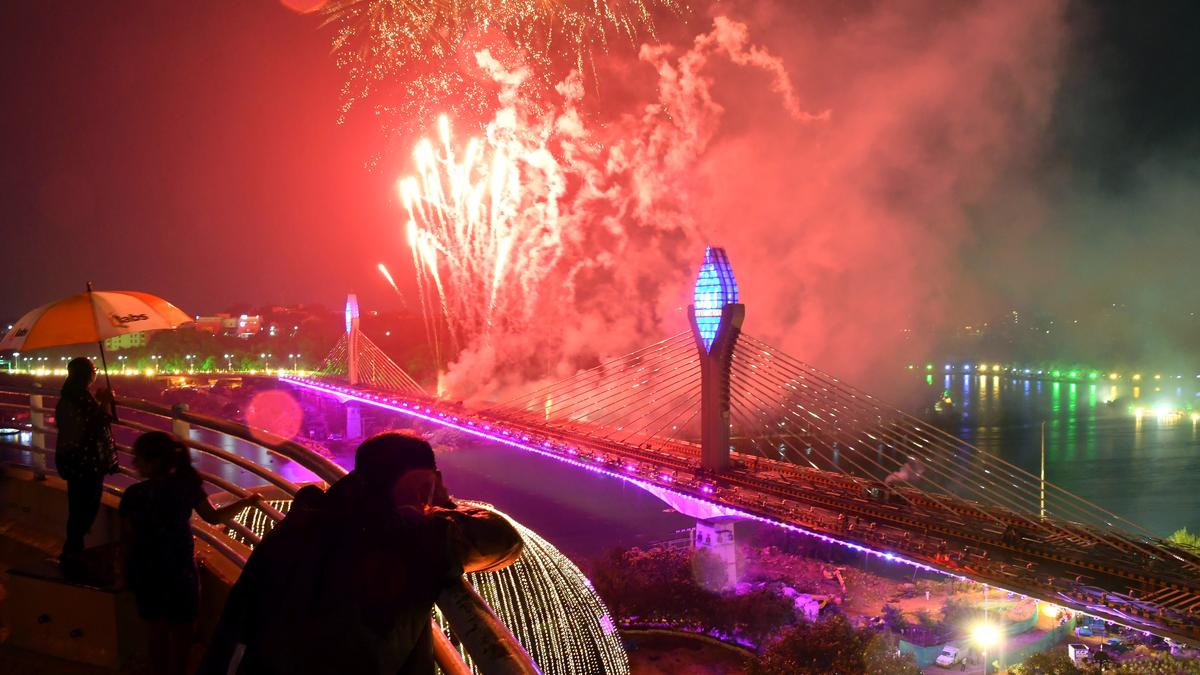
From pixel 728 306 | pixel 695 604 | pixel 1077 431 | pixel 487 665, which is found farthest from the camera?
pixel 1077 431

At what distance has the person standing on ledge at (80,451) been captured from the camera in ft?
10.5

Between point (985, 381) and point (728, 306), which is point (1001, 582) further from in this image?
point (985, 381)

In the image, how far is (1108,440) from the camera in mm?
45250

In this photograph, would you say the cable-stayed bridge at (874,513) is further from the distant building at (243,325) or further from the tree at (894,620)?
the distant building at (243,325)

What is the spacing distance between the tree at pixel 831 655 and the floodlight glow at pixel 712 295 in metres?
7.61

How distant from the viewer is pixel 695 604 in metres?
18.5

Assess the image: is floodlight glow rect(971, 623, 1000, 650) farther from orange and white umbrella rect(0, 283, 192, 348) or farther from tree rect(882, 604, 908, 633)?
orange and white umbrella rect(0, 283, 192, 348)

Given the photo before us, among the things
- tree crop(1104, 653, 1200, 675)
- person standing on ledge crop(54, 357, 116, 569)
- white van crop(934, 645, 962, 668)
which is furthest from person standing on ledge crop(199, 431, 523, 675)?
white van crop(934, 645, 962, 668)

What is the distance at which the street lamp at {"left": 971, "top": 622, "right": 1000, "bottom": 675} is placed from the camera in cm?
1634

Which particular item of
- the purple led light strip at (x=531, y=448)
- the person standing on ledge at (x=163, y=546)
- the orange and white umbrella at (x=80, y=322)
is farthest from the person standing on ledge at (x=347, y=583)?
the purple led light strip at (x=531, y=448)

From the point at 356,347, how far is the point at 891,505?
3970 cm

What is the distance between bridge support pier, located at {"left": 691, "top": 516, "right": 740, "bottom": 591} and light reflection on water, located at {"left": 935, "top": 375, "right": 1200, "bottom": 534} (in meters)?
18.8

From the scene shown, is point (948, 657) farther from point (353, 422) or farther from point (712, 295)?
point (353, 422)

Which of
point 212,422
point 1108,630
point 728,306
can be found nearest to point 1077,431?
point 1108,630
